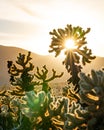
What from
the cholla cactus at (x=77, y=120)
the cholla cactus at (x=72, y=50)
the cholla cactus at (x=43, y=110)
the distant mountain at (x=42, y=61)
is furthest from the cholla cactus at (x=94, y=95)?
the distant mountain at (x=42, y=61)

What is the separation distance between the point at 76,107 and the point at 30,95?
0.70 metres

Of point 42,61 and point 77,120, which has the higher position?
point 42,61

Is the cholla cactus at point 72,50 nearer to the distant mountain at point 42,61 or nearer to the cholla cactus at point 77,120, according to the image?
the cholla cactus at point 77,120

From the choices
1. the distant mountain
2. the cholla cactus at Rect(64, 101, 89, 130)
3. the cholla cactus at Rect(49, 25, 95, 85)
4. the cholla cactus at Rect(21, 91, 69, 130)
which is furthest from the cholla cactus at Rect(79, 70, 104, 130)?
the distant mountain

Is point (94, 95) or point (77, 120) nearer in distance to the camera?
point (94, 95)

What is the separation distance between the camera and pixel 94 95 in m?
4.40

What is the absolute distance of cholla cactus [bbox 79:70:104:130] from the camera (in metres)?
4.32

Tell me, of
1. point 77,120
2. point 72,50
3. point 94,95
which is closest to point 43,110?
point 77,120

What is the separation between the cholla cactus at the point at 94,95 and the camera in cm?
432

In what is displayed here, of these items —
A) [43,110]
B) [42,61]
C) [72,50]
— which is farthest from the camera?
[42,61]

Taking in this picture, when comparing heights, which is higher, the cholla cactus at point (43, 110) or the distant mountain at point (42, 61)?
the distant mountain at point (42, 61)

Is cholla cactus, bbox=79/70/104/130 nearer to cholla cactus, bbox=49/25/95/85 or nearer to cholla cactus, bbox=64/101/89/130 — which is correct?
cholla cactus, bbox=64/101/89/130

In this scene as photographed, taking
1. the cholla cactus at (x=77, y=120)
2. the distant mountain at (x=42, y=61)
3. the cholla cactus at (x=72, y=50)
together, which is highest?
the distant mountain at (x=42, y=61)

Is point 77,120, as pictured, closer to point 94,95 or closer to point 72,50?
point 94,95
